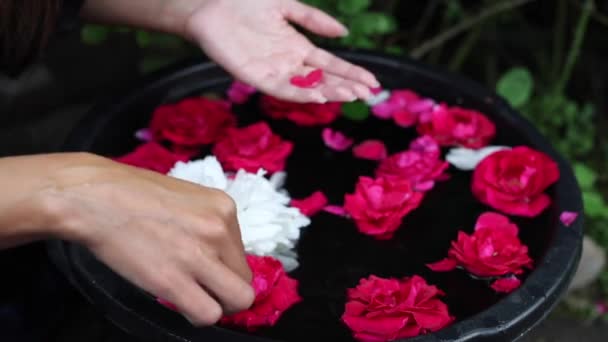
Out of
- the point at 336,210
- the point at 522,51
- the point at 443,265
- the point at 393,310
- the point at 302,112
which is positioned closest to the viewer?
the point at 393,310

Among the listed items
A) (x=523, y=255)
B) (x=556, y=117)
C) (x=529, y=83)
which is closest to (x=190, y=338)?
(x=523, y=255)

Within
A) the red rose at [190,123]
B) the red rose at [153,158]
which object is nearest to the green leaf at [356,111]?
the red rose at [190,123]

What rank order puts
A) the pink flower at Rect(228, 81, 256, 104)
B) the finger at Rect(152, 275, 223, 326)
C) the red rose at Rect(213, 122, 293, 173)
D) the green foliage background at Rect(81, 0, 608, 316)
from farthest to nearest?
the green foliage background at Rect(81, 0, 608, 316), the pink flower at Rect(228, 81, 256, 104), the red rose at Rect(213, 122, 293, 173), the finger at Rect(152, 275, 223, 326)

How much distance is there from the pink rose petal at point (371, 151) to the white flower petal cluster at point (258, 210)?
0.20 meters

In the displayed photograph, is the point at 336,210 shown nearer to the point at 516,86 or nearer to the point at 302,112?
the point at 302,112

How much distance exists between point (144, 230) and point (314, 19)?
0.65m

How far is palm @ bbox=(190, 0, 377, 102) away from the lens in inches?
50.8

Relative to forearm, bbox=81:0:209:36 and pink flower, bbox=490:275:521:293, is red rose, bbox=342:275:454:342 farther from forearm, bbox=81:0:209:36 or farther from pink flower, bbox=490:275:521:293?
forearm, bbox=81:0:209:36

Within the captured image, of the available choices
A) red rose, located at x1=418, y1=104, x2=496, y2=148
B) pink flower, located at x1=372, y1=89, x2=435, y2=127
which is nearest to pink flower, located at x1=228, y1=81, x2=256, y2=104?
pink flower, located at x1=372, y1=89, x2=435, y2=127

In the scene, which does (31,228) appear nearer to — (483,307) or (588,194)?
(483,307)

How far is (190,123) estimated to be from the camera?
4.58 ft

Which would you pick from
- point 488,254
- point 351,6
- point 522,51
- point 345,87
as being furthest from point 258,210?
point 522,51

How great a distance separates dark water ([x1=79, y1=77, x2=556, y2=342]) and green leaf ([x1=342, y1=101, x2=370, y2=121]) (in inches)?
0.5

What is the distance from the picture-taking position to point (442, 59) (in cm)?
286
